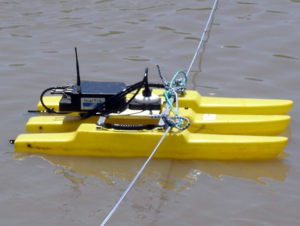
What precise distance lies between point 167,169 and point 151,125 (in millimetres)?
388

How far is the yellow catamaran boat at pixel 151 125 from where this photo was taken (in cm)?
509

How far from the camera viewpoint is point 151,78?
712cm

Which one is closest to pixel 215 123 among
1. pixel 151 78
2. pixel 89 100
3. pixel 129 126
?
pixel 129 126

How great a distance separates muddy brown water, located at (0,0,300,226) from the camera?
4.50m

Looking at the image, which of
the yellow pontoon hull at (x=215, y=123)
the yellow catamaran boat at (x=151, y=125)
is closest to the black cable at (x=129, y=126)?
the yellow catamaran boat at (x=151, y=125)

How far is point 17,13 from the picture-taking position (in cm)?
961

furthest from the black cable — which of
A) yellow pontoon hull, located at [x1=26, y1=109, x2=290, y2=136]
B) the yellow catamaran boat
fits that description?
yellow pontoon hull, located at [x1=26, y1=109, x2=290, y2=136]

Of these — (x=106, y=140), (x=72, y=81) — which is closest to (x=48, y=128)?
(x=106, y=140)

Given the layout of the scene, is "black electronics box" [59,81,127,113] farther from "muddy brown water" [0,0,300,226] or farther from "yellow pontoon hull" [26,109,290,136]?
"muddy brown water" [0,0,300,226]

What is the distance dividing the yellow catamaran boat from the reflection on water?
0.06 metres

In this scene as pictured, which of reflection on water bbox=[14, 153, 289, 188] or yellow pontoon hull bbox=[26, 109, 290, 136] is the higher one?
yellow pontoon hull bbox=[26, 109, 290, 136]

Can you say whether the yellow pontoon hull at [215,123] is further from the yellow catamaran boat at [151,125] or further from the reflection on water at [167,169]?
the reflection on water at [167,169]

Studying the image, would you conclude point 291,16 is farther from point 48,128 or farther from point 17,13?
point 48,128

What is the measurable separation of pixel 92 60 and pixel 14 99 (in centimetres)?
144
